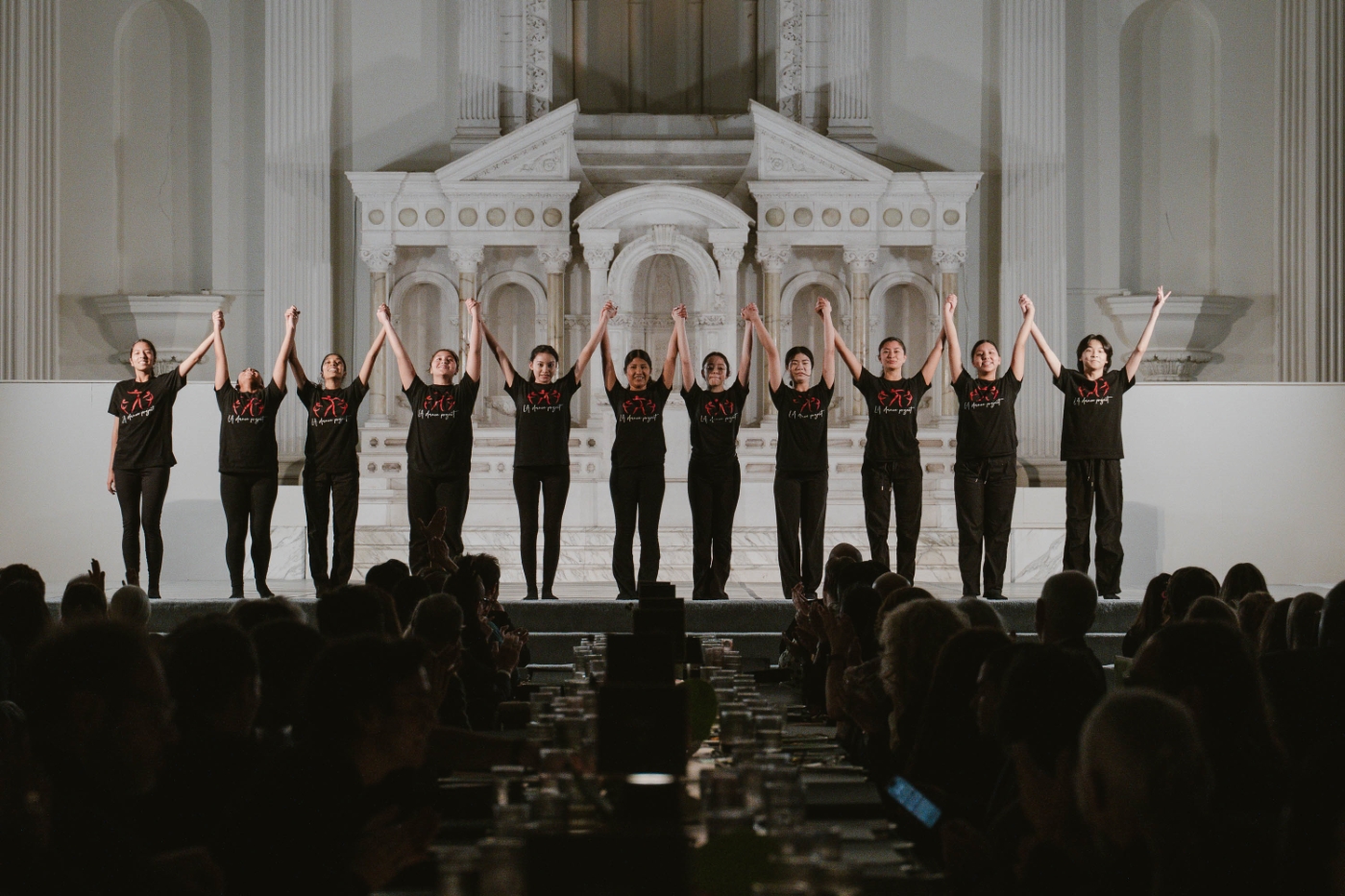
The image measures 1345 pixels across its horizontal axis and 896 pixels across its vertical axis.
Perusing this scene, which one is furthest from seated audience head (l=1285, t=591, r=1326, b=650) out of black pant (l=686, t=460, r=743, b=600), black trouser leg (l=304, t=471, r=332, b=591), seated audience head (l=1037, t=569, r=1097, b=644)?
black trouser leg (l=304, t=471, r=332, b=591)

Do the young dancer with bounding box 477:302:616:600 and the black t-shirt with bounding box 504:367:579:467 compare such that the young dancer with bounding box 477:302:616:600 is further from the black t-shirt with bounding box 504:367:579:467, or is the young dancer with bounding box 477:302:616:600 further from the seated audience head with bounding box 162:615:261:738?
the seated audience head with bounding box 162:615:261:738

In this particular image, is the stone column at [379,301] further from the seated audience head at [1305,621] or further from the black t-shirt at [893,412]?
the seated audience head at [1305,621]

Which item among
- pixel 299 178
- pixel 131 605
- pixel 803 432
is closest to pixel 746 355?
pixel 803 432

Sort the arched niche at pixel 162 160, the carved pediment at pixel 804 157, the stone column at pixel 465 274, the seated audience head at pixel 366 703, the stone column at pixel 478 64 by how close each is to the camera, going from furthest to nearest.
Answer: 1. the arched niche at pixel 162 160
2. the stone column at pixel 478 64
3. the stone column at pixel 465 274
4. the carved pediment at pixel 804 157
5. the seated audience head at pixel 366 703

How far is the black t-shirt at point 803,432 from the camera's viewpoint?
8.21m

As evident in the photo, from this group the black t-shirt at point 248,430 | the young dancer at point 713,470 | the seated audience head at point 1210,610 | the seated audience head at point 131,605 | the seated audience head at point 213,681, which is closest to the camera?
the seated audience head at point 213,681

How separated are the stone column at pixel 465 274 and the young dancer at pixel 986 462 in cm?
518

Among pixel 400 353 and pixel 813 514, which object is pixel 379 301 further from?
pixel 813 514

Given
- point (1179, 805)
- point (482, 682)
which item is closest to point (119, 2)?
point (482, 682)

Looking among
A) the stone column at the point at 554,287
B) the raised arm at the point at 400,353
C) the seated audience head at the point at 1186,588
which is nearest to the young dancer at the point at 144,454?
the raised arm at the point at 400,353

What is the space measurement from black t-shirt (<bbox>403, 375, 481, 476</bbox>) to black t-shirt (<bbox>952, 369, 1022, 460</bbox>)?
2738 millimetres

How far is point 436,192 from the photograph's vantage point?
1239cm

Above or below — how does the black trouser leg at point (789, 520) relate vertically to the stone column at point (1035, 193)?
below

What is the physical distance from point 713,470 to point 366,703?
5.84 metres
